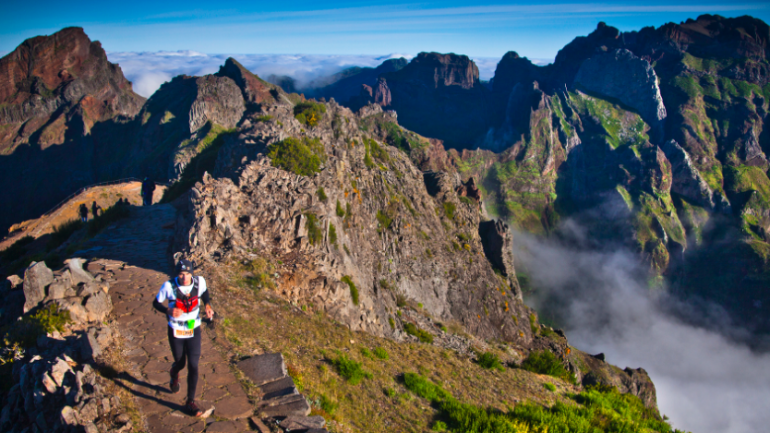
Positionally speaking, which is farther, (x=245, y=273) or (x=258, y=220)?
(x=258, y=220)

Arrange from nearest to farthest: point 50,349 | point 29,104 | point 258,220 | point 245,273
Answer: point 50,349 → point 245,273 → point 258,220 → point 29,104

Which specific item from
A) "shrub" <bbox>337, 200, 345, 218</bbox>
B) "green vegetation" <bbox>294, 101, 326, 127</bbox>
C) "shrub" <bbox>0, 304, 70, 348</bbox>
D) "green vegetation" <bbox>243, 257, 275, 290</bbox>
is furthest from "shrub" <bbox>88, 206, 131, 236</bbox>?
"green vegetation" <bbox>294, 101, 326, 127</bbox>

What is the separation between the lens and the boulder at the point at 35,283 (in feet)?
31.5

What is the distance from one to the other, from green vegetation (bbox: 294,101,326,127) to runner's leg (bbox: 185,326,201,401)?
2414 cm

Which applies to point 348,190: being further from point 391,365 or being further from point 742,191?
point 742,191

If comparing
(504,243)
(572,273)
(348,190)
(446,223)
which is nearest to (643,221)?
(572,273)

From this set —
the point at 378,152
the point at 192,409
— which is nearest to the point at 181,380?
the point at 192,409

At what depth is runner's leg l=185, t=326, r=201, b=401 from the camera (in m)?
7.20

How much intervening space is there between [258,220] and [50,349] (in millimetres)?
9908

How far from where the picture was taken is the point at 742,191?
199250mm

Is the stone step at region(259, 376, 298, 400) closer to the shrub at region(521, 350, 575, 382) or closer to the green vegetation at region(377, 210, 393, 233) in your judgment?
the shrub at region(521, 350, 575, 382)

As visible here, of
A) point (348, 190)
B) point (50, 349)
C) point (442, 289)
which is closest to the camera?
point (50, 349)

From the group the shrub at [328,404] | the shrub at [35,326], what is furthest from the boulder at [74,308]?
the shrub at [328,404]

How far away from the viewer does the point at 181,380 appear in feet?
26.6
